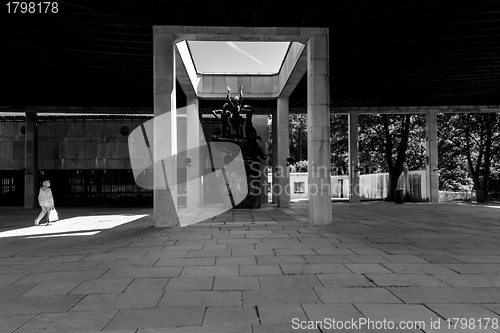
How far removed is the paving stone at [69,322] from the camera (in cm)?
402

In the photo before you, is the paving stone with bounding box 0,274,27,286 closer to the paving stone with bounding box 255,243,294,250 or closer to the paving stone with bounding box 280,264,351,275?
the paving stone with bounding box 280,264,351,275

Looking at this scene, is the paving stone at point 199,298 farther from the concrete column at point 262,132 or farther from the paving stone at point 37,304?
the concrete column at point 262,132

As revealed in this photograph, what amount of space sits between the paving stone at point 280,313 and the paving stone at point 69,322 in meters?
1.79

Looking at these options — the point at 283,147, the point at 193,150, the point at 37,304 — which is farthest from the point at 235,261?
the point at 193,150

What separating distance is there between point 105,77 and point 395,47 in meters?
13.6

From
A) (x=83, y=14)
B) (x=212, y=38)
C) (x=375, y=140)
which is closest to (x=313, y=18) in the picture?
(x=212, y=38)

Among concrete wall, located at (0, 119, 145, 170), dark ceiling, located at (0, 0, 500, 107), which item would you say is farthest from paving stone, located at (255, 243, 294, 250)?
concrete wall, located at (0, 119, 145, 170)

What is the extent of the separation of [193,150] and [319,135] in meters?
11.6

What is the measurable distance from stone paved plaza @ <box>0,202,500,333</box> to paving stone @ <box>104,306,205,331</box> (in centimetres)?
1

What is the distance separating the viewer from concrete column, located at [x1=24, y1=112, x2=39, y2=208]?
24.0 metres

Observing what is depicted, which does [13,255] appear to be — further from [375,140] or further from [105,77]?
[375,140]

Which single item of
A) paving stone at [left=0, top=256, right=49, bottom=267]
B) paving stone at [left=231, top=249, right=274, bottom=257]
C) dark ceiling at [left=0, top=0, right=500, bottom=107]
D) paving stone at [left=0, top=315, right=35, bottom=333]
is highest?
dark ceiling at [left=0, top=0, right=500, bottom=107]

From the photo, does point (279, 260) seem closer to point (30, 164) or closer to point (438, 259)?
point (438, 259)

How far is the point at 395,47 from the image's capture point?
15.2 m
